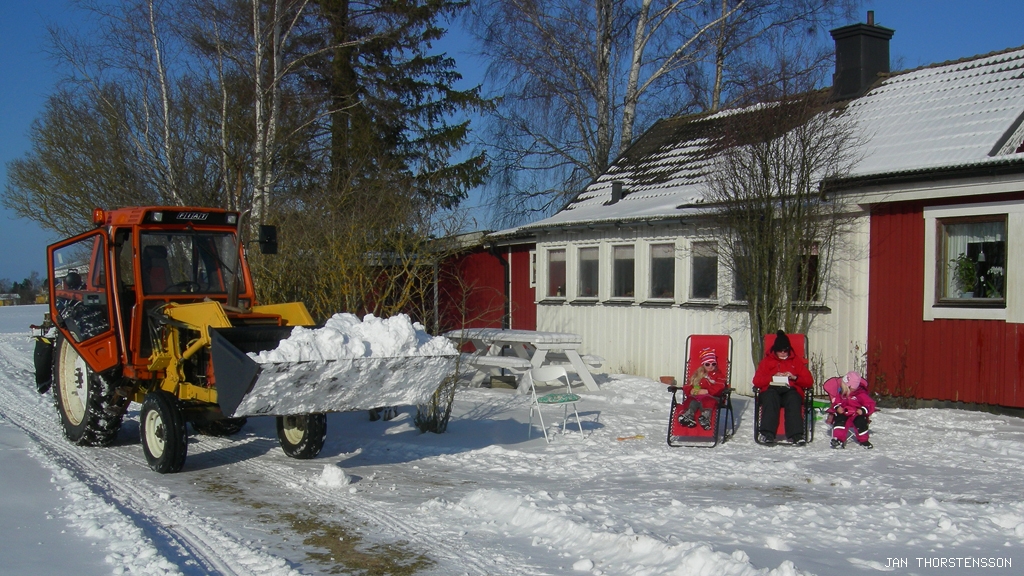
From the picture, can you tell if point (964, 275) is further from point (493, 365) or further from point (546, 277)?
point (546, 277)

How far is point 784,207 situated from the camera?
36.3 feet

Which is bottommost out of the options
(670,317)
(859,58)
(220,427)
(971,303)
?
(220,427)

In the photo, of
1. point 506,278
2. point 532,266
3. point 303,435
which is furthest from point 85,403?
point 506,278

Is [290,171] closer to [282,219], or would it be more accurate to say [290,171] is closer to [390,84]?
[390,84]

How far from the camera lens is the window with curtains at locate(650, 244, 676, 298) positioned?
45.9 ft

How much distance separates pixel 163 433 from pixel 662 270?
352 inches

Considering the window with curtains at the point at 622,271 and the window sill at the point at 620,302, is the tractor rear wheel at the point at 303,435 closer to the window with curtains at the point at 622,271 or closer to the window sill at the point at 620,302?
the window sill at the point at 620,302

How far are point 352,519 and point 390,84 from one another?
1913cm

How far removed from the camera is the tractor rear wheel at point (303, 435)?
25.7 ft

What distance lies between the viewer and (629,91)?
22906 mm

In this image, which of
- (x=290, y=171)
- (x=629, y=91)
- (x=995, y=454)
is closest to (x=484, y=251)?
(x=290, y=171)

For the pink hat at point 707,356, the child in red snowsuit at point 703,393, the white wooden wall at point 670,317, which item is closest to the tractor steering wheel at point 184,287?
the child in red snowsuit at point 703,393

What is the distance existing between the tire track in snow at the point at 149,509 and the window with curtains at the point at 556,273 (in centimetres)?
894

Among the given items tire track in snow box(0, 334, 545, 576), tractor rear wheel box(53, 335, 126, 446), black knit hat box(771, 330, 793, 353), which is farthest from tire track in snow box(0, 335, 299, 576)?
black knit hat box(771, 330, 793, 353)
